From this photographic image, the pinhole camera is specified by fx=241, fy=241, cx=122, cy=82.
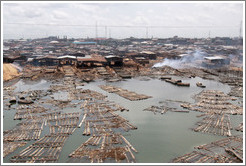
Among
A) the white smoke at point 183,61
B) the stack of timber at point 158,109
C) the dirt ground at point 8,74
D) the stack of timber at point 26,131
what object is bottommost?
the stack of timber at point 26,131

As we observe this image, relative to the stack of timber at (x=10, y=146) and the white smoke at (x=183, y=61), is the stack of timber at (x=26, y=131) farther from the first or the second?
the white smoke at (x=183, y=61)

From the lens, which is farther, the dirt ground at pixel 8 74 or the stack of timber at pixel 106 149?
the dirt ground at pixel 8 74

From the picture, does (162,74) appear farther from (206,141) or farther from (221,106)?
(206,141)

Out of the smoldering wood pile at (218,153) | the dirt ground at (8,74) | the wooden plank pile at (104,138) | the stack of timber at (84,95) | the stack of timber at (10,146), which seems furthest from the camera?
the dirt ground at (8,74)

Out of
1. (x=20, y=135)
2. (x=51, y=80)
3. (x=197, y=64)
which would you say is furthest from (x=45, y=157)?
(x=197, y=64)

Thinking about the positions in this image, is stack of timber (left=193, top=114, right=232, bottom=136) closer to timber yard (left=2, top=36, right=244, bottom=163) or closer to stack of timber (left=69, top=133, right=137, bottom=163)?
timber yard (left=2, top=36, right=244, bottom=163)

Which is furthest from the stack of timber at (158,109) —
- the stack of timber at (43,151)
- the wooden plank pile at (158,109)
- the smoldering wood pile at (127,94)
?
the stack of timber at (43,151)

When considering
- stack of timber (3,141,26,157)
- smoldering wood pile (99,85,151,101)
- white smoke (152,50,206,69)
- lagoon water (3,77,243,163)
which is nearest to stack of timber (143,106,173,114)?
lagoon water (3,77,243,163)

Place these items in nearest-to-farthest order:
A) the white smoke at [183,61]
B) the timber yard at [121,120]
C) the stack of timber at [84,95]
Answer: the timber yard at [121,120] → the stack of timber at [84,95] → the white smoke at [183,61]
